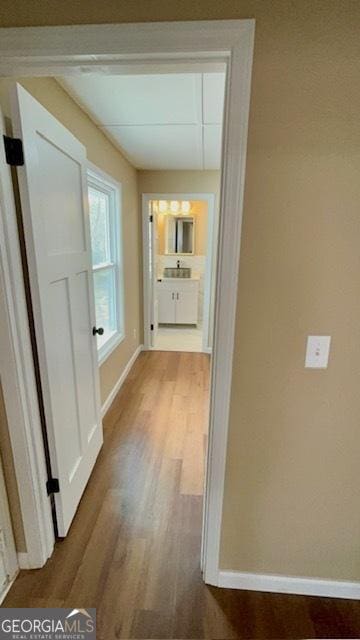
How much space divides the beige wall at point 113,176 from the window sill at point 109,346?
71mm

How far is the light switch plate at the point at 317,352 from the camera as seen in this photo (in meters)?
0.97

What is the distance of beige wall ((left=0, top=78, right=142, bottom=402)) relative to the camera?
1.50 meters

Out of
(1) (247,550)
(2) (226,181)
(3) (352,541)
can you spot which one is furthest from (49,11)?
(3) (352,541)

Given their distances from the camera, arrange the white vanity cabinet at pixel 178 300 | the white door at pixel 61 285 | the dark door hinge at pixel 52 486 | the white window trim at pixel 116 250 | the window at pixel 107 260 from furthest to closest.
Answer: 1. the white vanity cabinet at pixel 178 300
2. the window at pixel 107 260
3. the white window trim at pixel 116 250
4. the dark door hinge at pixel 52 486
5. the white door at pixel 61 285

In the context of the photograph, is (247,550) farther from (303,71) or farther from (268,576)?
(303,71)

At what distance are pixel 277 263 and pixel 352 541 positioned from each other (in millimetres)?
1168

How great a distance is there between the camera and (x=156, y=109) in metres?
1.87

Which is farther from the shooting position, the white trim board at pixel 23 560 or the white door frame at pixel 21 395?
the white trim board at pixel 23 560

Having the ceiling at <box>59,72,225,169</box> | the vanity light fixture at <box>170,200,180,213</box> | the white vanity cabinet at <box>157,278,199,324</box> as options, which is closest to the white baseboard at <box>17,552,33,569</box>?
the ceiling at <box>59,72,225,169</box>

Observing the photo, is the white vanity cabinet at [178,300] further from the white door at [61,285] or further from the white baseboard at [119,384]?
the white door at [61,285]

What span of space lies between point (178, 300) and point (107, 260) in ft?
7.41

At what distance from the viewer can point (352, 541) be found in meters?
1.18

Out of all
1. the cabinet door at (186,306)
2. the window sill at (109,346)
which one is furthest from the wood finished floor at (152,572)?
the cabinet door at (186,306)

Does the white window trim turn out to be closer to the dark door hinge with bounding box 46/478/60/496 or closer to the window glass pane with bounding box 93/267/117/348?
the window glass pane with bounding box 93/267/117/348
